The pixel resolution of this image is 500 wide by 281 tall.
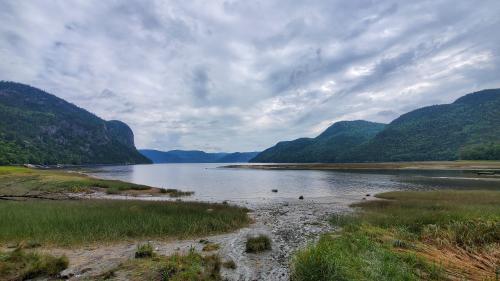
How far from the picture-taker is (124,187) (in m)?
51.1

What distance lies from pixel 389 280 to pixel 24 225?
71.8ft

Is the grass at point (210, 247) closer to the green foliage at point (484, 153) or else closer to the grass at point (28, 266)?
the grass at point (28, 266)

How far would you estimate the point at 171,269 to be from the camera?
1063 cm

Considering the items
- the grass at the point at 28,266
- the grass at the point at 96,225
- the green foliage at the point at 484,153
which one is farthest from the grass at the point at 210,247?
the green foliage at the point at 484,153

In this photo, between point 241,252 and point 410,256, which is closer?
point 410,256

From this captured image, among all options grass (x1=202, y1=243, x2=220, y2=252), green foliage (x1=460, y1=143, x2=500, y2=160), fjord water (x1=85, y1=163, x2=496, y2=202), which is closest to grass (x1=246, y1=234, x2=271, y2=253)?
grass (x1=202, y1=243, x2=220, y2=252)

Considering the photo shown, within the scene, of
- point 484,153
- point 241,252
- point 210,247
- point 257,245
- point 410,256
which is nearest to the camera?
point 410,256

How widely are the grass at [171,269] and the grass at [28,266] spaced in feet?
8.12

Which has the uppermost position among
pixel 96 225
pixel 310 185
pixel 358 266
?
pixel 358 266

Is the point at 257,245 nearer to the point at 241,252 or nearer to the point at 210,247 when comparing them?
the point at 241,252

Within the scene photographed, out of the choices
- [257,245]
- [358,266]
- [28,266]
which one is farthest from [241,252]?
[28,266]

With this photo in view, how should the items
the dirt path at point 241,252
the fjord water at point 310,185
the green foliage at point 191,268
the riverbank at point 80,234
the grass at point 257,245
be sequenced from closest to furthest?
the green foliage at point 191,268
the riverbank at point 80,234
the dirt path at point 241,252
the grass at point 257,245
the fjord water at point 310,185

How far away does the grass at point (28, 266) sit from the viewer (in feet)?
33.5

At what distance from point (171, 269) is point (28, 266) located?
227 inches
